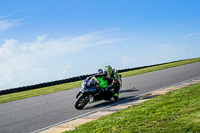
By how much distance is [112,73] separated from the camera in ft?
34.5

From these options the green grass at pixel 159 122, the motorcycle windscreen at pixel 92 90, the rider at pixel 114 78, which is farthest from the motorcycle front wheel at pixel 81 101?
the green grass at pixel 159 122

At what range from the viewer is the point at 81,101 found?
937cm

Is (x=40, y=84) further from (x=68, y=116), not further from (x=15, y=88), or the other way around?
(x=68, y=116)

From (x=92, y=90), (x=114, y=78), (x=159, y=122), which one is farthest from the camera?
(x=114, y=78)

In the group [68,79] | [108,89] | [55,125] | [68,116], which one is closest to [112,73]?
[108,89]

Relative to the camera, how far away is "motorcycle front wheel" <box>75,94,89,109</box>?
9291mm

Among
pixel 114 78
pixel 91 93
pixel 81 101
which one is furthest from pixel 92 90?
pixel 114 78

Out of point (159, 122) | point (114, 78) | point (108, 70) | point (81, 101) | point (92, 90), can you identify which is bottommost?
point (159, 122)

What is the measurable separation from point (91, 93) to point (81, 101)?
47cm

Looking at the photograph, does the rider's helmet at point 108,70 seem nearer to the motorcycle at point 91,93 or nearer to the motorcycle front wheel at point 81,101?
the motorcycle at point 91,93

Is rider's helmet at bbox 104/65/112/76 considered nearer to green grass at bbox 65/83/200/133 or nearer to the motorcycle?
the motorcycle

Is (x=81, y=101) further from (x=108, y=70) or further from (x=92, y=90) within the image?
(x=108, y=70)

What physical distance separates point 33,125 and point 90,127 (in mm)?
2545

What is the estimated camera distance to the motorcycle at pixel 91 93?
9.34m
